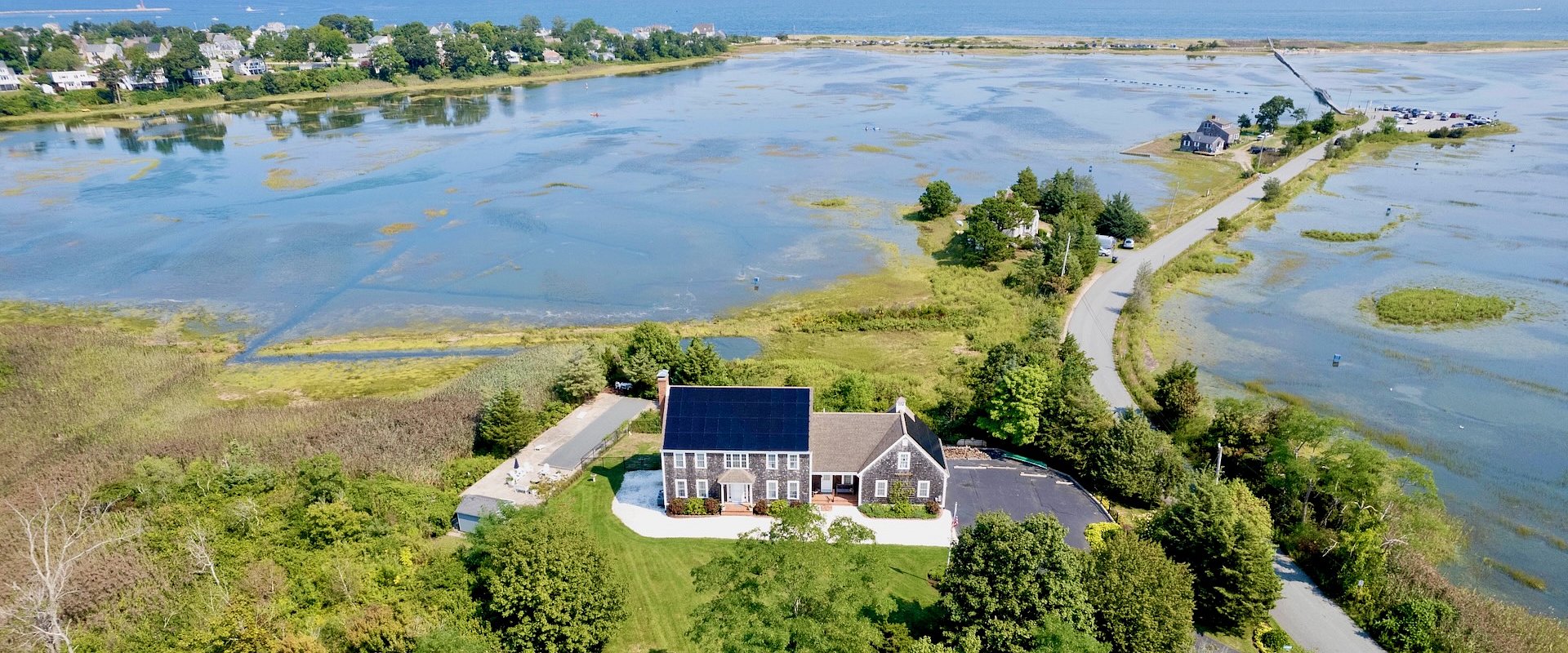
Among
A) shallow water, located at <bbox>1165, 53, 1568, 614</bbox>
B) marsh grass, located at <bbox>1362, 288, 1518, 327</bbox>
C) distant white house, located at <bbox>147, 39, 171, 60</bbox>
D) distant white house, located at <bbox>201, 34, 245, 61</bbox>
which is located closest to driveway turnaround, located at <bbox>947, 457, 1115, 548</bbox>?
shallow water, located at <bbox>1165, 53, 1568, 614</bbox>

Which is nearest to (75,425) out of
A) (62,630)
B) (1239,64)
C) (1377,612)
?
(62,630)

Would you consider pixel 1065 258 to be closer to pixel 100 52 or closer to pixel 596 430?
pixel 596 430

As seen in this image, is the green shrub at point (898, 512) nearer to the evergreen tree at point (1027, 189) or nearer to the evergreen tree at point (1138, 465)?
the evergreen tree at point (1138, 465)

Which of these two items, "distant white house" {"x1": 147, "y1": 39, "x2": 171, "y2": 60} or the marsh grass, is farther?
"distant white house" {"x1": 147, "y1": 39, "x2": 171, "y2": 60}

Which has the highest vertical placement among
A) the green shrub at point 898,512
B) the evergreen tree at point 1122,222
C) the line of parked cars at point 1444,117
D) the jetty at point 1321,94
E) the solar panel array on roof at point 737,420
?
the jetty at point 1321,94

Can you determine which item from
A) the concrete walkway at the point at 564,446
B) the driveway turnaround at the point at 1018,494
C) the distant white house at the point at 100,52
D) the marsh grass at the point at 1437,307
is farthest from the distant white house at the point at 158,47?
the marsh grass at the point at 1437,307

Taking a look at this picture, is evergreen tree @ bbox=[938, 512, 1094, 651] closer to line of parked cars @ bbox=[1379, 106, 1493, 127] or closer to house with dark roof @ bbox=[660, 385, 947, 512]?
house with dark roof @ bbox=[660, 385, 947, 512]

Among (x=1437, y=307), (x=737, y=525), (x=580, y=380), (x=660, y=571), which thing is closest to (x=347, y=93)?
(x=580, y=380)
